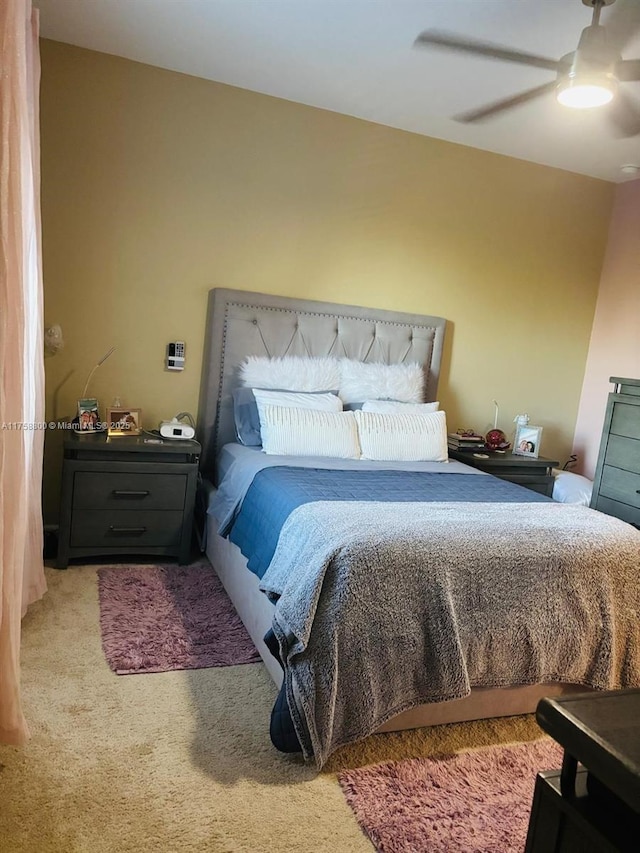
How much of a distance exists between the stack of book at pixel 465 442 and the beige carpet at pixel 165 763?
6.31 feet

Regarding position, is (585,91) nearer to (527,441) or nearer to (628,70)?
(628,70)

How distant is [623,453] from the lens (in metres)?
3.56

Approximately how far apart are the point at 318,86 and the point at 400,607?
2.71 meters

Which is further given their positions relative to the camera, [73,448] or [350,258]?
[350,258]

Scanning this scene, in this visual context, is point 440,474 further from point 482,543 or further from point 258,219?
point 258,219

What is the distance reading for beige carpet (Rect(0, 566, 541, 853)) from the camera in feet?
4.99

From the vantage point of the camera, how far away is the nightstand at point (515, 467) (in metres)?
3.79

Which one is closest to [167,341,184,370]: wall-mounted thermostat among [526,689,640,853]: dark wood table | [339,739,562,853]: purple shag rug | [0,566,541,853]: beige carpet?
[0,566,541,853]: beige carpet

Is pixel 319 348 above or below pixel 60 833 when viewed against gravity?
above

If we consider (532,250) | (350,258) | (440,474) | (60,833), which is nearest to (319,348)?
(350,258)

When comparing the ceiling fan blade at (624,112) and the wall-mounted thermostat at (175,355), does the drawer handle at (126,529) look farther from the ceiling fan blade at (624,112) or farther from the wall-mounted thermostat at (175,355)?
the ceiling fan blade at (624,112)

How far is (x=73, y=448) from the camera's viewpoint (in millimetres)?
2928

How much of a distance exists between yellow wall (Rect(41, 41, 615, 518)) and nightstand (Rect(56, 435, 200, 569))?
0.45 m

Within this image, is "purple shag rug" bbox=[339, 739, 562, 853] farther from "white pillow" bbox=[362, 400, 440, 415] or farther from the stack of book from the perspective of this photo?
the stack of book
